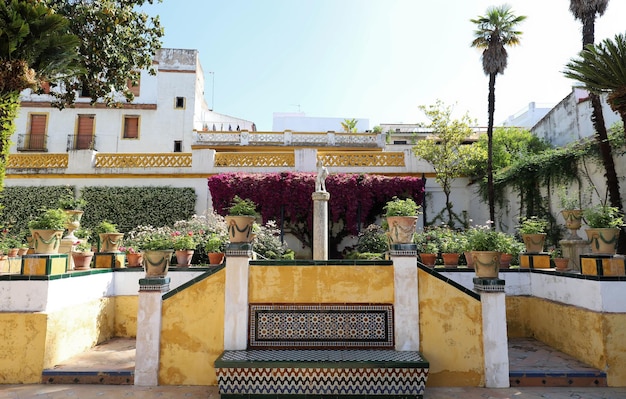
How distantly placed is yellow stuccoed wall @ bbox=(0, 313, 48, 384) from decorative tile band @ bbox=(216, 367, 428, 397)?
8.25 feet

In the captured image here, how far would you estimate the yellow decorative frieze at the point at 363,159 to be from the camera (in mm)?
14383

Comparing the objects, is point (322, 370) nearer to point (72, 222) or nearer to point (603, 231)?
point (603, 231)

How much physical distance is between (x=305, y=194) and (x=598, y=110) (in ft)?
27.4

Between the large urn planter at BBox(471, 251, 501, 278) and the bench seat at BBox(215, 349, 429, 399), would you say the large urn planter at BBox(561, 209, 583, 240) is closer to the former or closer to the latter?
the large urn planter at BBox(471, 251, 501, 278)

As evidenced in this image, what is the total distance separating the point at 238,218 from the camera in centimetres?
528

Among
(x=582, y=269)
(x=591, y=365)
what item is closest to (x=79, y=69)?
(x=582, y=269)

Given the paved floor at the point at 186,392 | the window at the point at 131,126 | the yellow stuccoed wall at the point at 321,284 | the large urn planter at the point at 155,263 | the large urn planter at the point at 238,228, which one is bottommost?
the paved floor at the point at 186,392

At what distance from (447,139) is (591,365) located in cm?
1016

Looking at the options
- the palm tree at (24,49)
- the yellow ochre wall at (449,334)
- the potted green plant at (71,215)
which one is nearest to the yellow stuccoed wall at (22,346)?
the potted green plant at (71,215)

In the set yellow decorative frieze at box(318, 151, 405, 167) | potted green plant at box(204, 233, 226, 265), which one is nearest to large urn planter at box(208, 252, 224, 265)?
potted green plant at box(204, 233, 226, 265)

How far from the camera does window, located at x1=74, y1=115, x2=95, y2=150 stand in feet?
66.2

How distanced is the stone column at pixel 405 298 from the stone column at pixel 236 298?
6.35ft

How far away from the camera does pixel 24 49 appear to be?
7.34 meters

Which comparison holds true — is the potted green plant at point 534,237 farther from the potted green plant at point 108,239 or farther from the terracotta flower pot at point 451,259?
the potted green plant at point 108,239
